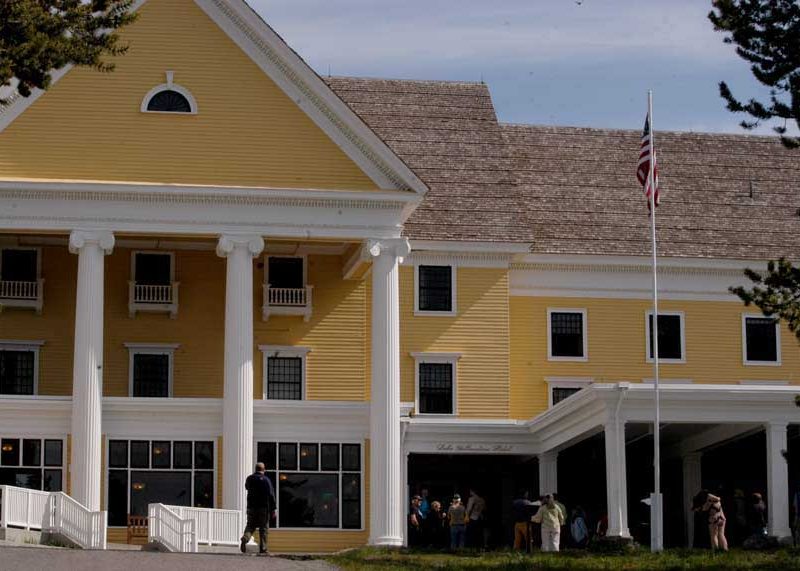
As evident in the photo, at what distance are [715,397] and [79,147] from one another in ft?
62.8

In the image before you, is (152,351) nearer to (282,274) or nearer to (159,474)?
(282,274)

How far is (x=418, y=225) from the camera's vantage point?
63.8 m

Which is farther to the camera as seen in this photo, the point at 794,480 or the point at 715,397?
the point at 794,480

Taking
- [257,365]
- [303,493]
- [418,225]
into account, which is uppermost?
[418,225]

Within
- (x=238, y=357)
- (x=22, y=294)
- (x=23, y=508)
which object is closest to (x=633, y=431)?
(x=238, y=357)

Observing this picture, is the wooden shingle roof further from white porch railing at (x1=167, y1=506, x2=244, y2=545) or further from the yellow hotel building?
white porch railing at (x1=167, y1=506, x2=244, y2=545)

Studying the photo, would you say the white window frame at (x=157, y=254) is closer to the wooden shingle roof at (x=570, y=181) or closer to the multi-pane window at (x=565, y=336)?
the wooden shingle roof at (x=570, y=181)

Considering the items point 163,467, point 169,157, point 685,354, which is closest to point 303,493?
point 163,467

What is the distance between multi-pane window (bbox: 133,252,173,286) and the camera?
6153 cm

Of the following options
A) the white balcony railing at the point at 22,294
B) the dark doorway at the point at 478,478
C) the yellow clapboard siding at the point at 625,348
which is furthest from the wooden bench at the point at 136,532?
the yellow clapboard siding at the point at 625,348

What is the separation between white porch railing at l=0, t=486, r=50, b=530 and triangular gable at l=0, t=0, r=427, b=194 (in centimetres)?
1415

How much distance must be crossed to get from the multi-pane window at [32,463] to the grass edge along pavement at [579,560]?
41.8ft

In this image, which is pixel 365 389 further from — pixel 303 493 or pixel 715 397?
pixel 715 397

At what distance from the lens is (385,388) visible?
2253 inches
